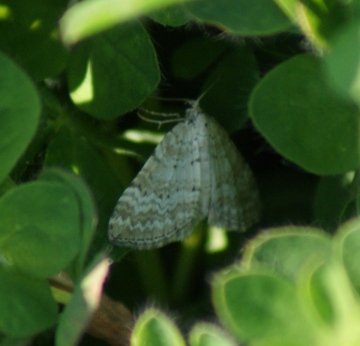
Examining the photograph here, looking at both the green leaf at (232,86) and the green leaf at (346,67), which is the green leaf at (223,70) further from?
the green leaf at (346,67)

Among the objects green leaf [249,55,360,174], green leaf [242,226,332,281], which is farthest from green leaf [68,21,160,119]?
green leaf [242,226,332,281]

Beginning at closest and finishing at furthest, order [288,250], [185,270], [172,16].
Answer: [288,250]
[172,16]
[185,270]

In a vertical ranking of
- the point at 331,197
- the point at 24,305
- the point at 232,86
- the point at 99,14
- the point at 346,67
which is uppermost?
the point at 99,14

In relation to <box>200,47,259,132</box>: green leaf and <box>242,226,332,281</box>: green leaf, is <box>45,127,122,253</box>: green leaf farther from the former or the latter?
<box>242,226,332,281</box>: green leaf

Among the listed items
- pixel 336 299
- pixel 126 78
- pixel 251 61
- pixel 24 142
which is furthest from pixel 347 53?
pixel 251 61

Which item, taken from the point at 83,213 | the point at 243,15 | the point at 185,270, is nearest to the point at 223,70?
the point at 185,270

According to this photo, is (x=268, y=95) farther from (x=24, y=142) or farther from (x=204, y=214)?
(x=204, y=214)

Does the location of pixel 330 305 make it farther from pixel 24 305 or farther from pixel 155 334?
pixel 24 305
